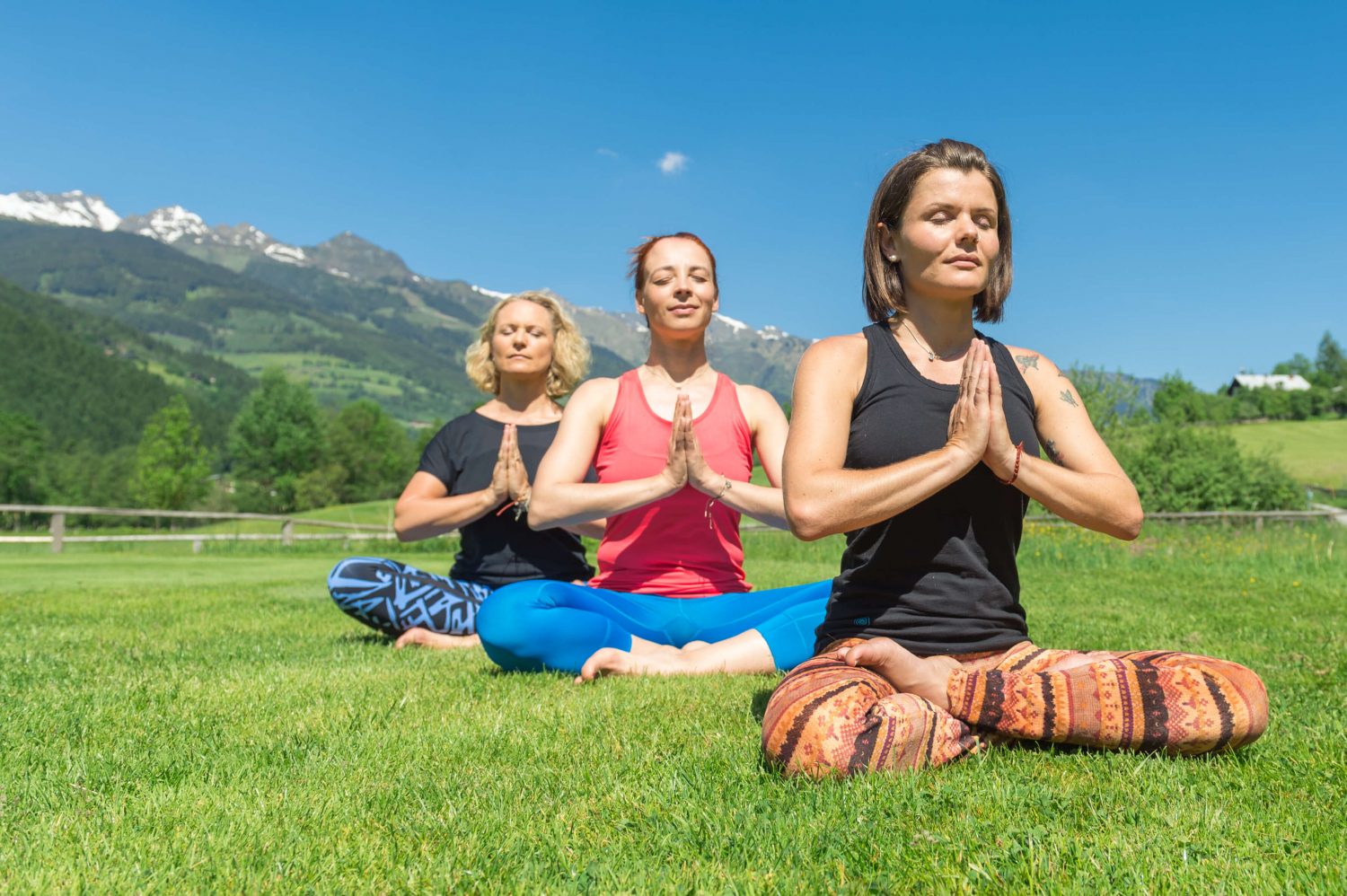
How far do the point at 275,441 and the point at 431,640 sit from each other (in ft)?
339

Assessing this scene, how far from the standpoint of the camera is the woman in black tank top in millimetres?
2680

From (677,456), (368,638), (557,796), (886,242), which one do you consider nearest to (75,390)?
(368,638)

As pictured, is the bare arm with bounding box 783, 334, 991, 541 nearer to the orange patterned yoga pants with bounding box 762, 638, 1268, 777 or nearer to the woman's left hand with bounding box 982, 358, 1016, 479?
the woman's left hand with bounding box 982, 358, 1016, 479

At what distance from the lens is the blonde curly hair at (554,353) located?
6.13m

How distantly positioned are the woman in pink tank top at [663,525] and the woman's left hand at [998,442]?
1562 millimetres

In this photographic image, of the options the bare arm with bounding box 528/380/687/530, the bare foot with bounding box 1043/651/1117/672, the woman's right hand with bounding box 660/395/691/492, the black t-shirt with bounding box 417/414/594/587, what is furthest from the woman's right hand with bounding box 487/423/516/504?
the bare foot with bounding box 1043/651/1117/672

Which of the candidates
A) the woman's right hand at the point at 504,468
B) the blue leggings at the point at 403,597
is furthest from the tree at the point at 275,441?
the woman's right hand at the point at 504,468

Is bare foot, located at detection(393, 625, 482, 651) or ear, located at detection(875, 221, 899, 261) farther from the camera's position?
bare foot, located at detection(393, 625, 482, 651)

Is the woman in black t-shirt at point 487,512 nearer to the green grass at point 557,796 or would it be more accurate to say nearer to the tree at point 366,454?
the green grass at point 557,796

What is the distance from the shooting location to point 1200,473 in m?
39.5

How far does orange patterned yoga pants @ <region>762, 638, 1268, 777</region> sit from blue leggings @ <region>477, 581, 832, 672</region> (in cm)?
169

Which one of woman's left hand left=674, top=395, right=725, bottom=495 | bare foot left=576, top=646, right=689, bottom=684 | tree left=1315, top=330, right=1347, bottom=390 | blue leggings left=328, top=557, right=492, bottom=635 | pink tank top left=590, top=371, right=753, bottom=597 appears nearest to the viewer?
woman's left hand left=674, top=395, right=725, bottom=495

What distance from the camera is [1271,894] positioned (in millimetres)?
A: 1758

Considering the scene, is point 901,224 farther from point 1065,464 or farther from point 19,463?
point 19,463
